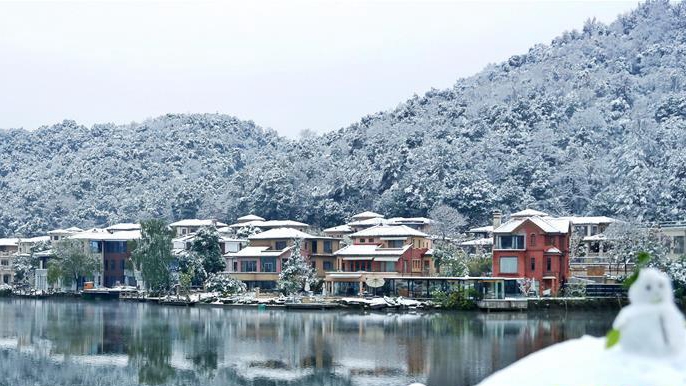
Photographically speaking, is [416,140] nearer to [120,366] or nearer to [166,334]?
[166,334]

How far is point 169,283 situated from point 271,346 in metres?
28.4

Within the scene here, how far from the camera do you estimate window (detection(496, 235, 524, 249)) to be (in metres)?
47.0

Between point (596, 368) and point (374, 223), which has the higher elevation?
point (374, 223)

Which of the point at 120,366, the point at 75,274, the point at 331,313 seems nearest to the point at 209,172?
the point at 75,274

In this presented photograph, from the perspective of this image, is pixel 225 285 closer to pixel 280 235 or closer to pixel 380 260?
pixel 280 235

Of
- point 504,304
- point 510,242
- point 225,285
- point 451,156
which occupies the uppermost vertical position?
point 451,156

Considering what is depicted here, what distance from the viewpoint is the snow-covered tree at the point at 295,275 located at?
51781mm

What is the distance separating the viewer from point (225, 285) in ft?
180

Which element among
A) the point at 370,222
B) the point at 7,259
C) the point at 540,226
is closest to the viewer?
the point at 540,226

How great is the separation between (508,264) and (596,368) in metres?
43.4

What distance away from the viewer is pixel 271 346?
30953 mm

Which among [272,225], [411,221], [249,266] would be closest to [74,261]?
[272,225]

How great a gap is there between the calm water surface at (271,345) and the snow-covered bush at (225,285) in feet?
25.5

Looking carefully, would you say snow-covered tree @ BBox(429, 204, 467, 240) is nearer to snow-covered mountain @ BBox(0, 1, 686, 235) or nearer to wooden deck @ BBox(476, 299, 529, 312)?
snow-covered mountain @ BBox(0, 1, 686, 235)
